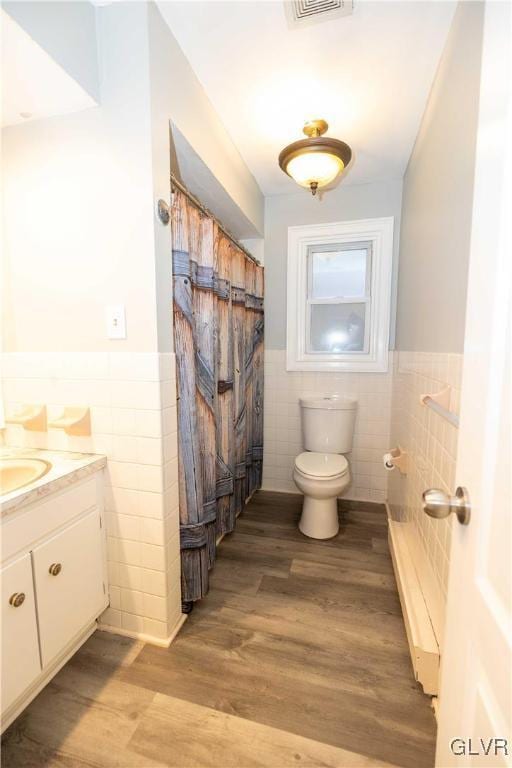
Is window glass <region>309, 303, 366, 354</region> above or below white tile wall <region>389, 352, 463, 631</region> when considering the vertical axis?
above

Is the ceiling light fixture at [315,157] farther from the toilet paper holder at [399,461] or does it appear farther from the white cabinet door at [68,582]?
the white cabinet door at [68,582]

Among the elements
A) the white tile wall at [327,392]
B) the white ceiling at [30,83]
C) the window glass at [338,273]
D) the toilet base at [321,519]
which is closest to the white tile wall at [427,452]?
the white tile wall at [327,392]

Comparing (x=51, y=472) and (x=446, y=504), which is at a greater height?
(x=446, y=504)

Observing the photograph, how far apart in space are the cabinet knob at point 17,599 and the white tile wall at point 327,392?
1.87 metres

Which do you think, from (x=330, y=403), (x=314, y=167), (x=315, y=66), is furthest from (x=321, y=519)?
(x=315, y=66)

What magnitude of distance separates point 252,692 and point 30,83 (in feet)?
7.18

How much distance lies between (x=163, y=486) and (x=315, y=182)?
161 centimetres

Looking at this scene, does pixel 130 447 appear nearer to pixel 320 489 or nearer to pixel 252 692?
pixel 252 692

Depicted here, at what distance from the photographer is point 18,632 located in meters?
0.94

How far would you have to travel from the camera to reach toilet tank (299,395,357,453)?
2254 millimetres

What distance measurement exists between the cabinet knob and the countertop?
25 cm

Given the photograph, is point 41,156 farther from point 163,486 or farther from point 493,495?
point 493,495

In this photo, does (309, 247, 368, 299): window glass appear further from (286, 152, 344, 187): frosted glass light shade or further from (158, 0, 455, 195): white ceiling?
(286, 152, 344, 187): frosted glass light shade

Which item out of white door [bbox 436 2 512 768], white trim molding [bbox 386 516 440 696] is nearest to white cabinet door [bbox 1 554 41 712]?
white door [bbox 436 2 512 768]
